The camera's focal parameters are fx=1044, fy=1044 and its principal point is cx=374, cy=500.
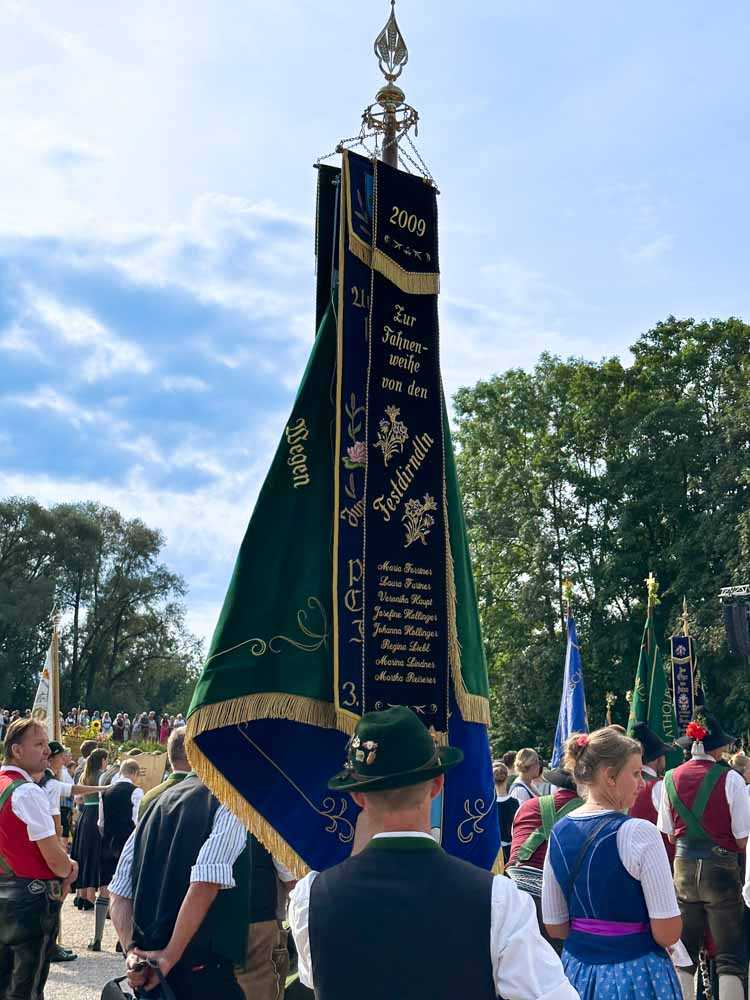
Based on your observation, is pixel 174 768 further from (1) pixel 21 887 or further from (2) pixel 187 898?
(1) pixel 21 887

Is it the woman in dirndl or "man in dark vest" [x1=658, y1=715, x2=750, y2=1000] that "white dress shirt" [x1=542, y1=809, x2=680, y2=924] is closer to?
the woman in dirndl

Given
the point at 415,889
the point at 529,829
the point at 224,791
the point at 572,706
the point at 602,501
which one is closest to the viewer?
the point at 415,889

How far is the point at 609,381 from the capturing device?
3653 centimetres

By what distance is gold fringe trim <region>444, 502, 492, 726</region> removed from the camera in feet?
17.0

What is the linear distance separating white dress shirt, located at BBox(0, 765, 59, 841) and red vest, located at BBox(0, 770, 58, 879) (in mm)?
43

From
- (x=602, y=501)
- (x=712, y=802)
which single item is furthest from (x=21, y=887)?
(x=602, y=501)

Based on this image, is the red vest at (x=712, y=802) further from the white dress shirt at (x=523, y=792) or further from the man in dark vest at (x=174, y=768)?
the man in dark vest at (x=174, y=768)

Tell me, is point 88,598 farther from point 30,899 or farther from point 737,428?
point 30,899

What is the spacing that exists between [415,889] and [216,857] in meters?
1.84

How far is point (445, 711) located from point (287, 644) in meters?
0.93

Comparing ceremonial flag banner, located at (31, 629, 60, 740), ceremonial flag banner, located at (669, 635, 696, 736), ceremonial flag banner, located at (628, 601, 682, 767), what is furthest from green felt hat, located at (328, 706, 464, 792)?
ceremonial flag banner, located at (669, 635, 696, 736)

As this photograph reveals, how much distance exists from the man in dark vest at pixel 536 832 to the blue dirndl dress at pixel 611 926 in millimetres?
1880

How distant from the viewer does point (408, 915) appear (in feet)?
7.86

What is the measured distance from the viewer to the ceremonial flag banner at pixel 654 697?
16.8 meters
